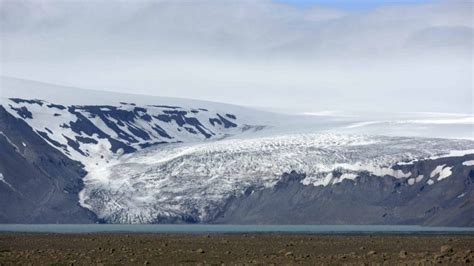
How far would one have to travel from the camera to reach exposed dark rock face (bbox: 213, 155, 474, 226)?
15625 cm

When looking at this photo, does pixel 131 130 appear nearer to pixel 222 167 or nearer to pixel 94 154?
pixel 94 154

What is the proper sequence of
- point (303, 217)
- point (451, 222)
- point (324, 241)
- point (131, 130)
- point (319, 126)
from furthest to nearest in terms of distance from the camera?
point (131, 130) → point (319, 126) → point (303, 217) → point (451, 222) → point (324, 241)

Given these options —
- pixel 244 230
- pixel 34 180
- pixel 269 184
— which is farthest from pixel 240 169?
pixel 244 230

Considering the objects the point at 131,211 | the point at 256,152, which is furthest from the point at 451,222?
the point at 131,211

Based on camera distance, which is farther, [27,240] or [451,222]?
[451,222]

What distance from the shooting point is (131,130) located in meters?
198

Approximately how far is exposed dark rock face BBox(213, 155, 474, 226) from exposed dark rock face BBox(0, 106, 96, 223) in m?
19.9

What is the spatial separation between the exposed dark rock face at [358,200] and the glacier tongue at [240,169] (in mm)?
1364

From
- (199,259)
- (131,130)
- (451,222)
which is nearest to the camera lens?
(199,259)

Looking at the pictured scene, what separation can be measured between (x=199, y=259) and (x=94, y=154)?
136 m

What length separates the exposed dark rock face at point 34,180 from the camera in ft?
516

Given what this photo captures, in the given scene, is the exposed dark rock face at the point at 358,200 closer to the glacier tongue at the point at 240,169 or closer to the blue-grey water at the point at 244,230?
the glacier tongue at the point at 240,169

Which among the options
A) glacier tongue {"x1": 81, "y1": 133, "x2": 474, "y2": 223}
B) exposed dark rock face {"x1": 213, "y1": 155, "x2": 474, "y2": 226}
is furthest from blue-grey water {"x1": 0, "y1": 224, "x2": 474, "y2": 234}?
glacier tongue {"x1": 81, "y1": 133, "x2": 474, "y2": 223}

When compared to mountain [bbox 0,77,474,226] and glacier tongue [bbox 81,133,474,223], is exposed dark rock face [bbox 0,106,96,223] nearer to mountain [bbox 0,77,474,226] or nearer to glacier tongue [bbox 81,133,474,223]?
mountain [bbox 0,77,474,226]
